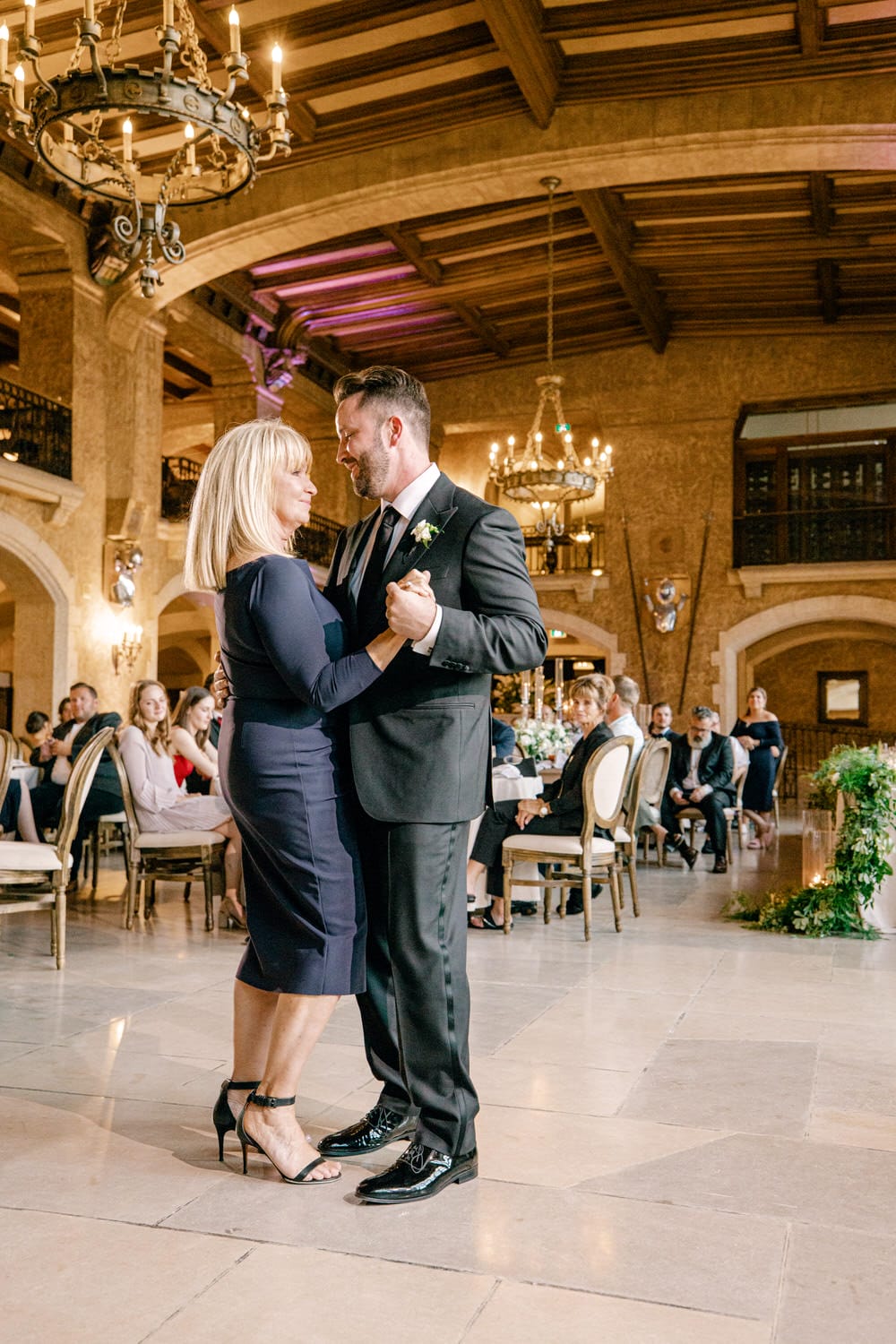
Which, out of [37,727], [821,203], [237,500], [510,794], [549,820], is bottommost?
[549,820]

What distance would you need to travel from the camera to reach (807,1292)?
6.21 ft

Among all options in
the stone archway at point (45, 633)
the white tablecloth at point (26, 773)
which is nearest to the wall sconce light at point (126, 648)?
the stone archway at point (45, 633)

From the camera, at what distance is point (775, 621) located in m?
16.4

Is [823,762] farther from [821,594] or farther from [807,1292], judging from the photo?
[821,594]

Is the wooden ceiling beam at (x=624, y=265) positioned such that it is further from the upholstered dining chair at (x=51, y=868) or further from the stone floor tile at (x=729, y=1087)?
the stone floor tile at (x=729, y=1087)

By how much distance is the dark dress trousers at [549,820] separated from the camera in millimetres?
5746

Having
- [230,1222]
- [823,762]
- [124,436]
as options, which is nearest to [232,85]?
[823,762]

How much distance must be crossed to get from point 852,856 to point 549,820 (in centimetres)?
145

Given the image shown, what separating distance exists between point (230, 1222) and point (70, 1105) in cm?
88

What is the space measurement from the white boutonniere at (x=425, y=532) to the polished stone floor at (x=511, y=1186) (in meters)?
1.26

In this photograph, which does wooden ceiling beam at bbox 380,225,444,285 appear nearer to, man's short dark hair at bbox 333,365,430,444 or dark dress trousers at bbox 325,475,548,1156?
man's short dark hair at bbox 333,365,430,444

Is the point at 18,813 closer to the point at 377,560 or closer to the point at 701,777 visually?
the point at 377,560

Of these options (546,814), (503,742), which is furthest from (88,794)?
(546,814)

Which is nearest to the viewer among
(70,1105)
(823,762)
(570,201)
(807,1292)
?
(807,1292)
